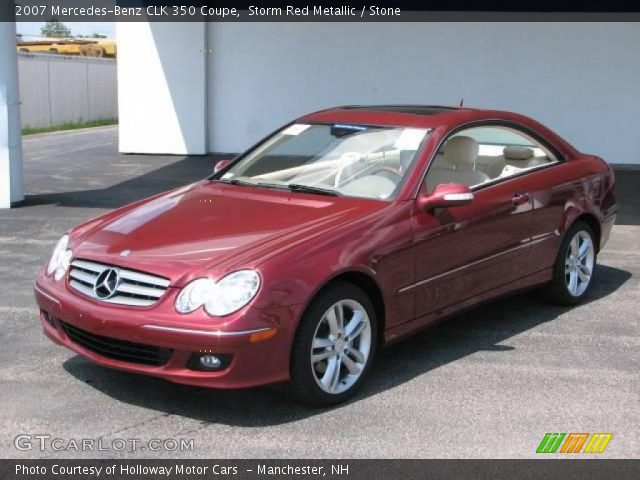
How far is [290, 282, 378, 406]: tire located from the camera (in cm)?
432

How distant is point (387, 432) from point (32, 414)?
6.02 feet

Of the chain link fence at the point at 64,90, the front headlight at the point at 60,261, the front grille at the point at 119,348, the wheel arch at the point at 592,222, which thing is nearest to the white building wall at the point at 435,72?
the wheel arch at the point at 592,222

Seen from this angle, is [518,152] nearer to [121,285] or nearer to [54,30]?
[121,285]

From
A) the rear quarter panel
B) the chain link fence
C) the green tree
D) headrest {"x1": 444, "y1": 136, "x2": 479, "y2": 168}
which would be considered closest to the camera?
headrest {"x1": 444, "y1": 136, "x2": 479, "y2": 168}

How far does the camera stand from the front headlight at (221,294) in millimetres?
4098

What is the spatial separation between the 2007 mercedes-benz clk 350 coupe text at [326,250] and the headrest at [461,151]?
0.6 inches

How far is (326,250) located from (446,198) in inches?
37.4

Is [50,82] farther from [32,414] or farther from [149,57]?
[32,414]

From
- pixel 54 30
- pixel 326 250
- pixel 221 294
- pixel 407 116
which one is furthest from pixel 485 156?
pixel 54 30

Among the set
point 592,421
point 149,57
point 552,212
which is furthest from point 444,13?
point 592,421

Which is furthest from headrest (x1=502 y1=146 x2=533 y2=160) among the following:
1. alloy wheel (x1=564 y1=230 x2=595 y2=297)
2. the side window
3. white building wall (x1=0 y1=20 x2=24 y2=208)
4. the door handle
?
white building wall (x1=0 y1=20 x2=24 y2=208)

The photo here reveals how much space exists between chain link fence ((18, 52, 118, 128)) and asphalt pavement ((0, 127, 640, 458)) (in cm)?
1969

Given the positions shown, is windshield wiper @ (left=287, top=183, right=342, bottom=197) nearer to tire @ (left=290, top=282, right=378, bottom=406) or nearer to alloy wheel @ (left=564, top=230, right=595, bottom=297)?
tire @ (left=290, top=282, right=378, bottom=406)

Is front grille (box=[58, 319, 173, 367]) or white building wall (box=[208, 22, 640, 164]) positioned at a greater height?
white building wall (box=[208, 22, 640, 164])
